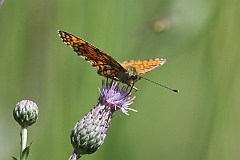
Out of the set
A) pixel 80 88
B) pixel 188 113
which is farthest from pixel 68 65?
pixel 188 113

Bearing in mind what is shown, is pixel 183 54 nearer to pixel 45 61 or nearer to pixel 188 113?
pixel 188 113

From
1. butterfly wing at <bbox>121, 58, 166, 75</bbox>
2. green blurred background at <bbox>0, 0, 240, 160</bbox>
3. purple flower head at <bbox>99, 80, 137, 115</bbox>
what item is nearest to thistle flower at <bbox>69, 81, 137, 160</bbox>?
purple flower head at <bbox>99, 80, 137, 115</bbox>

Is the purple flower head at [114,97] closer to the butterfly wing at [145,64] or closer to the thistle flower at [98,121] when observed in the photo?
the thistle flower at [98,121]

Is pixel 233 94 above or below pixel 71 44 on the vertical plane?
above

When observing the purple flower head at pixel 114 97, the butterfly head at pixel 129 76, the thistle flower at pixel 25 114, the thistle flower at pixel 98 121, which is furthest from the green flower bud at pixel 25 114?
the butterfly head at pixel 129 76

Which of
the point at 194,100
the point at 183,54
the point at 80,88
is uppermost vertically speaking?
the point at 183,54
